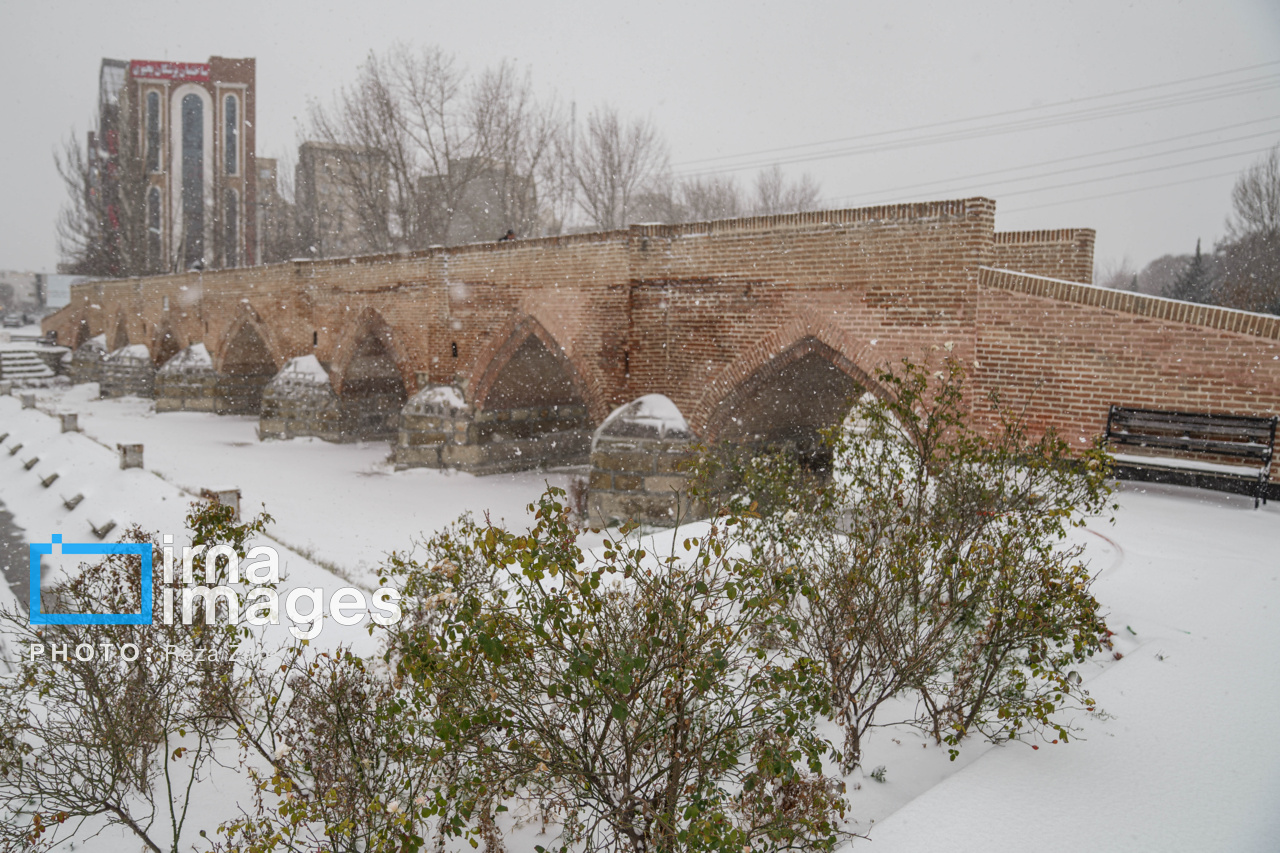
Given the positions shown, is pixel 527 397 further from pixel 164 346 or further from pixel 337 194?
pixel 337 194

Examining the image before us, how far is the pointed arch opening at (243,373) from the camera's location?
22.4 metres

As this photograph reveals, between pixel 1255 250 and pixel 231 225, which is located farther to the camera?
pixel 231 225

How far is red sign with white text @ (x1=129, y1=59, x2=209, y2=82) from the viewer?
130ft

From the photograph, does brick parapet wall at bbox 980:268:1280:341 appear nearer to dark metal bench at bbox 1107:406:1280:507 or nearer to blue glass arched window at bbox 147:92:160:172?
dark metal bench at bbox 1107:406:1280:507

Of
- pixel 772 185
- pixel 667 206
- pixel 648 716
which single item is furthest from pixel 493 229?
pixel 648 716

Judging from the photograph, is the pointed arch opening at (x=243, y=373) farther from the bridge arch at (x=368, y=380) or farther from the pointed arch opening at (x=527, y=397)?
the pointed arch opening at (x=527, y=397)

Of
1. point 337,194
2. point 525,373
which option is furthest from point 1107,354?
point 337,194

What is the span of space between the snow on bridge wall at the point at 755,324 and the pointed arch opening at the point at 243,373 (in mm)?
5801

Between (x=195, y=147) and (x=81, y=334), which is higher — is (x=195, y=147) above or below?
above

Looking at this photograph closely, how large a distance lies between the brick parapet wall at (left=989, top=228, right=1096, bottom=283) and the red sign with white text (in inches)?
1633

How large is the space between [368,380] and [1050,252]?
13.6 m

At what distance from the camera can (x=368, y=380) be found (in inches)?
715

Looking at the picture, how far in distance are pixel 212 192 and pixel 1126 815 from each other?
44.5 m

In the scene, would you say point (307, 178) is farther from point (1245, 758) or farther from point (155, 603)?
point (1245, 758)
